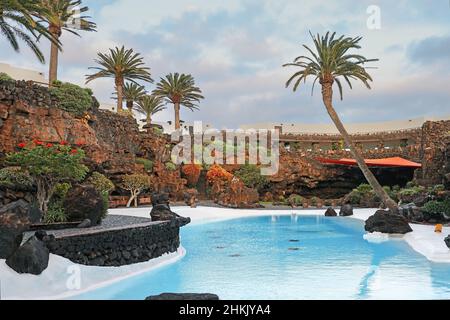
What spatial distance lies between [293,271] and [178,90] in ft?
121

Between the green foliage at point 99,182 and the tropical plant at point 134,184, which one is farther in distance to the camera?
the tropical plant at point 134,184

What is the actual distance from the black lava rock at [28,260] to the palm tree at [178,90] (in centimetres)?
3740

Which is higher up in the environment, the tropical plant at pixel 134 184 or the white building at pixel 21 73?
the white building at pixel 21 73

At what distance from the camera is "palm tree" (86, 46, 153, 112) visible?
124 ft

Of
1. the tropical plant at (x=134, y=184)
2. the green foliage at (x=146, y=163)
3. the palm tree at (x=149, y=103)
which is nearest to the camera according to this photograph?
the tropical plant at (x=134, y=184)

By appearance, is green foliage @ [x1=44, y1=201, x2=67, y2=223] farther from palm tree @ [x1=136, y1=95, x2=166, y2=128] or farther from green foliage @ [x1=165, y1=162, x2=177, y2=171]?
palm tree @ [x1=136, y1=95, x2=166, y2=128]

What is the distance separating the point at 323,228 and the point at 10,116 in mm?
17919

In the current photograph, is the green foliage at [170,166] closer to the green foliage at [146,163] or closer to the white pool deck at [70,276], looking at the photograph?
the green foliage at [146,163]

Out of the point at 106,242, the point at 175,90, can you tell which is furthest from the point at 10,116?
the point at 175,90

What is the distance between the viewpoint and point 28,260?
7.62 meters

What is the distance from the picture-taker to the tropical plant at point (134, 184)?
26.8m

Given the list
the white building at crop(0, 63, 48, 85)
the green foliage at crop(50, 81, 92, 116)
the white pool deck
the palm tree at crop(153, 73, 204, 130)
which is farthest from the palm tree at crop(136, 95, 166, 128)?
the white pool deck

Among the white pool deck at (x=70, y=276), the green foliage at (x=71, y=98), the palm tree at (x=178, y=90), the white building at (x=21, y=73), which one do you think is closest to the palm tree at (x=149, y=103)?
the palm tree at (x=178, y=90)
